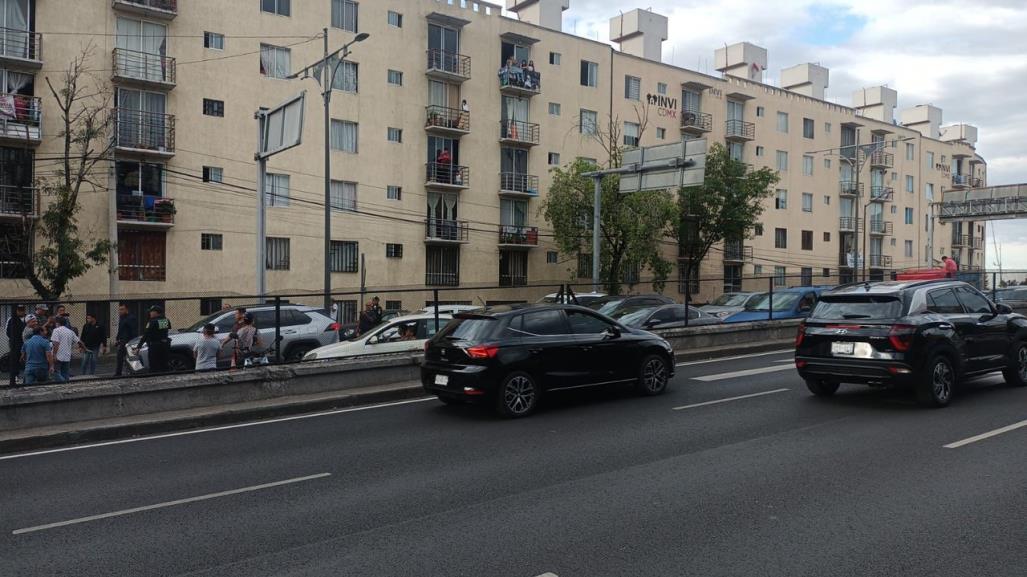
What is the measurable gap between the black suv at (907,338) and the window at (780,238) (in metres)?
44.8

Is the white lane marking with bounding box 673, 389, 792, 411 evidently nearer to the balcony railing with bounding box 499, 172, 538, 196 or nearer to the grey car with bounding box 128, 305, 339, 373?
the grey car with bounding box 128, 305, 339, 373

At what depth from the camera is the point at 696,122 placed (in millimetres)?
49562

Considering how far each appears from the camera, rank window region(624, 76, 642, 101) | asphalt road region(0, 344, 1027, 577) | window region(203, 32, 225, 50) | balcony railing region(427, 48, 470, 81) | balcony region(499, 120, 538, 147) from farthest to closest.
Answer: window region(624, 76, 642, 101) < balcony region(499, 120, 538, 147) < balcony railing region(427, 48, 470, 81) < window region(203, 32, 225, 50) < asphalt road region(0, 344, 1027, 577)

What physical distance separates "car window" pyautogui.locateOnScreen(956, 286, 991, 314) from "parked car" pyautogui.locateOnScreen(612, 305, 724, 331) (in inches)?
296

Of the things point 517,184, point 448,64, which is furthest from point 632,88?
point 448,64

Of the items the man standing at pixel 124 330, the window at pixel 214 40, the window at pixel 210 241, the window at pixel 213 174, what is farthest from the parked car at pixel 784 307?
the window at pixel 214 40

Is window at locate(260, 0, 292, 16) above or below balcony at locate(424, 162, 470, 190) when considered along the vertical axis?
above

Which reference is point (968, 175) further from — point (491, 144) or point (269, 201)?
point (269, 201)

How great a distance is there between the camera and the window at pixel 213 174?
31672mm

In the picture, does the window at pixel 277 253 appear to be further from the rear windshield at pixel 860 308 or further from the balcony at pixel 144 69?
the rear windshield at pixel 860 308

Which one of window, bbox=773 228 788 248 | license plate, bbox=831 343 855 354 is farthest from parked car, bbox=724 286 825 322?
window, bbox=773 228 788 248

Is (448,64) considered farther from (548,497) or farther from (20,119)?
(548,497)

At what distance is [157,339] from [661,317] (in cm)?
1162

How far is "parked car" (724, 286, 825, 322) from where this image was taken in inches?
863
